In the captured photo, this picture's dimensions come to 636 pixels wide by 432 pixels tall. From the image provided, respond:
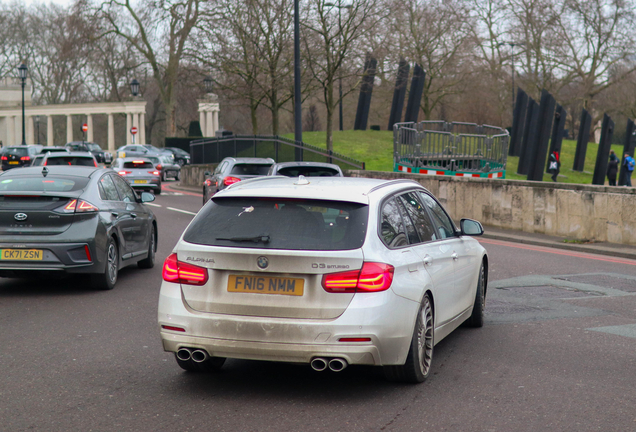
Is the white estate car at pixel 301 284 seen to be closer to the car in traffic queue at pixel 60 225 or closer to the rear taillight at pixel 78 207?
the car in traffic queue at pixel 60 225

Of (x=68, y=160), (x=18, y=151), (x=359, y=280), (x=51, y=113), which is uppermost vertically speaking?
(x=359, y=280)

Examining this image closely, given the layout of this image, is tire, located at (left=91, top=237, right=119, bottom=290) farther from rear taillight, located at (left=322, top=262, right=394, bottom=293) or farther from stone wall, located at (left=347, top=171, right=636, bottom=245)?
stone wall, located at (left=347, top=171, right=636, bottom=245)

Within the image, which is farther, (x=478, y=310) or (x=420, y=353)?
(x=478, y=310)

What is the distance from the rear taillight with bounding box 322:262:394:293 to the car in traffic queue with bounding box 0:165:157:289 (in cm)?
488


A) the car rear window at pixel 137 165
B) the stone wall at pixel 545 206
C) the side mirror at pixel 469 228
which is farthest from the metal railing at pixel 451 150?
the side mirror at pixel 469 228

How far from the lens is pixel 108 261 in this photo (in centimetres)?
942

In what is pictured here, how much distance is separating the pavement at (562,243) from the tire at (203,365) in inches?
410

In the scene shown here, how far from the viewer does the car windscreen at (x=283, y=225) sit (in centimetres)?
502

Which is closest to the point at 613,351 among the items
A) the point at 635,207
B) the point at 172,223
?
the point at 635,207

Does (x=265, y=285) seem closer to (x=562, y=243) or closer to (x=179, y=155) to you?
(x=562, y=243)

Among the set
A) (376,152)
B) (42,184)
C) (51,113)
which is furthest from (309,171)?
(51,113)

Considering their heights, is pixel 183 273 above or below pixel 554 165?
above

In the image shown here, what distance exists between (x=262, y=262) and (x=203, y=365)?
1150mm

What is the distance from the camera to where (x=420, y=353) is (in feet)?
17.7
